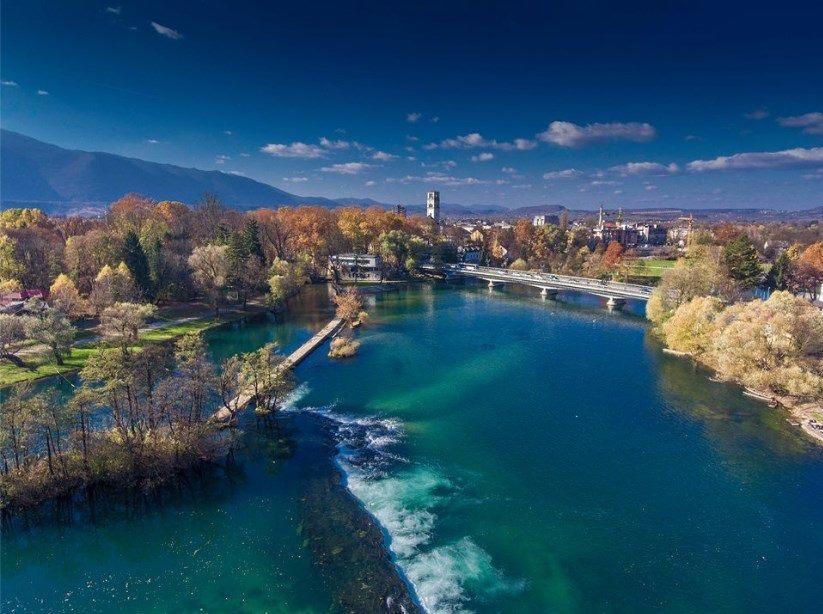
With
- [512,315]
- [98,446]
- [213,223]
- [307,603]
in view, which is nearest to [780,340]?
[512,315]

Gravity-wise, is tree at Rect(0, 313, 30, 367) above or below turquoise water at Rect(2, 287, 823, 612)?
above

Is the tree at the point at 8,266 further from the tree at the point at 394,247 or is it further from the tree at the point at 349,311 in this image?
the tree at the point at 394,247

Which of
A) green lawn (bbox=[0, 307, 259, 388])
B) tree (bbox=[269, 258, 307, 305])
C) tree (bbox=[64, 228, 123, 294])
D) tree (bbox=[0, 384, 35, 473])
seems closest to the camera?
tree (bbox=[0, 384, 35, 473])

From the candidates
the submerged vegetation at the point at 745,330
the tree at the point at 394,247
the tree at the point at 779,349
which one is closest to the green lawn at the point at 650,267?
the submerged vegetation at the point at 745,330

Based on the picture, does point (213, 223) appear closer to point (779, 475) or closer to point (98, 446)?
point (98, 446)

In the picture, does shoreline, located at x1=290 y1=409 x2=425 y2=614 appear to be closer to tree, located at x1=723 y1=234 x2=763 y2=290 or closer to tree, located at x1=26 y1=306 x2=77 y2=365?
tree, located at x1=26 y1=306 x2=77 y2=365

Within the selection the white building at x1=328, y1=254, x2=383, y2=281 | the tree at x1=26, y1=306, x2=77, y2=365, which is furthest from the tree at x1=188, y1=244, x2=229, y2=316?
the white building at x1=328, y1=254, x2=383, y2=281

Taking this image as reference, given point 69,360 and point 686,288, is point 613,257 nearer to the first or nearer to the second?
point 686,288
